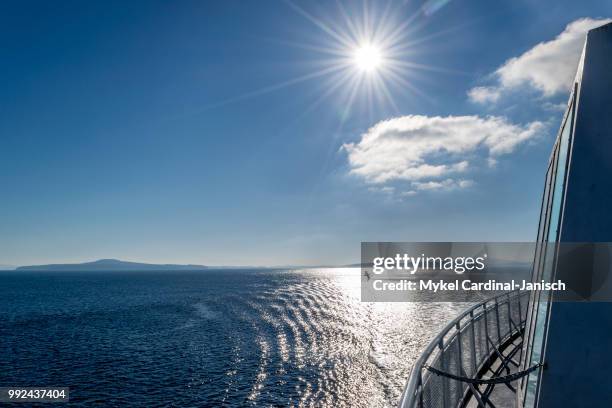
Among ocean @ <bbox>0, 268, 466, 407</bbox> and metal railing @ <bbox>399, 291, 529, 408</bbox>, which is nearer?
metal railing @ <bbox>399, 291, 529, 408</bbox>

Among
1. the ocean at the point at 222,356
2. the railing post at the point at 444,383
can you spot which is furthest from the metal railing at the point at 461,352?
the ocean at the point at 222,356

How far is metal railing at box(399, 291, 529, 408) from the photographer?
12.1ft

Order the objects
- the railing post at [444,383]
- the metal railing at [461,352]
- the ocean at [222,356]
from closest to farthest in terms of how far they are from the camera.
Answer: the metal railing at [461,352]
the railing post at [444,383]
the ocean at [222,356]

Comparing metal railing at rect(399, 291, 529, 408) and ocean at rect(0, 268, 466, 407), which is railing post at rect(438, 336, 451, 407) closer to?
metal railing at rect(399, 291, 529, 408)

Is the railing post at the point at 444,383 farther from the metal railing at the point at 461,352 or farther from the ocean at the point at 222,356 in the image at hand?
the ocean at the point at 222,356

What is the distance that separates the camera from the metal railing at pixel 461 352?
369cm

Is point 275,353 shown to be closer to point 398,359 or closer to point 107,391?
point 398,359

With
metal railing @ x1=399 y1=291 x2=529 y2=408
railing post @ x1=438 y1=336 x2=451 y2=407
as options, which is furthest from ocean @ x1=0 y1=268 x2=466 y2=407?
railing post @ x1=438 y1=336 x2=451 y2=407

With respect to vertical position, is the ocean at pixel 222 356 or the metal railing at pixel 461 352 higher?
the metal railing at pixel 461 352

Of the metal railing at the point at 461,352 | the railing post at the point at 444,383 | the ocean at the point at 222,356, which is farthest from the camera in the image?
the ocean at the point at 222,356

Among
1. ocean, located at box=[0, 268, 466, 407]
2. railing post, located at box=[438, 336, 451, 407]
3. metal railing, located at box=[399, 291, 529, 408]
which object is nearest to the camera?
metal railing, located at box=[399, 291, 529, 408]

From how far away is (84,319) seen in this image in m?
61.6

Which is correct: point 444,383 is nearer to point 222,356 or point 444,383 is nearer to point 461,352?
point 461,352

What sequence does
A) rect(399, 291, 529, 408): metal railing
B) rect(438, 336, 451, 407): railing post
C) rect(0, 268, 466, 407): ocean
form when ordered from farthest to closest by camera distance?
1. rect(0, 268, 466, 407): ocean
2. rect(438, 336, 451, 407): railing post
3. rect(399, 291, 529, 408): metal railing
